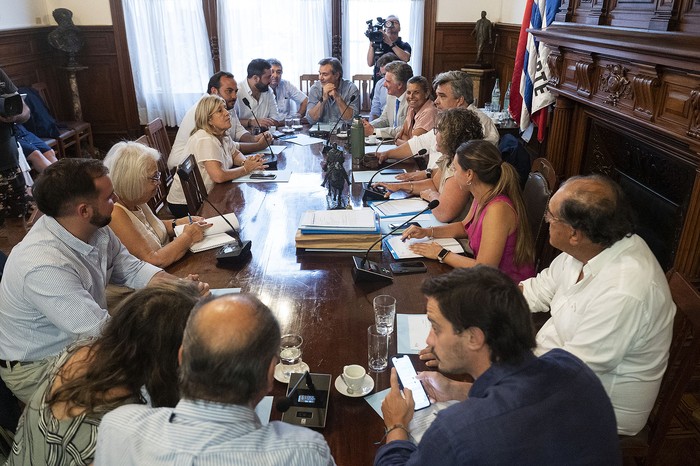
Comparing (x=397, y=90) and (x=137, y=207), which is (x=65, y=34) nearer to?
(x=397, y=90)

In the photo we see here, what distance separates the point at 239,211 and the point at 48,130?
131 inches

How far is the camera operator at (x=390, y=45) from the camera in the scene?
18.9 feet

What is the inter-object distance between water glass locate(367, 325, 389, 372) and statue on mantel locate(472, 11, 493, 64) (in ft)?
16.4

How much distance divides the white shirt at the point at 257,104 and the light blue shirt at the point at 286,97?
17 cm

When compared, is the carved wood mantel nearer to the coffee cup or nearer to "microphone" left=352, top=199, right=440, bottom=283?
"microphone" left=352, top=199, right=440, bottom=283

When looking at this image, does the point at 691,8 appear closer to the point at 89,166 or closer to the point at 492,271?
the point at 492,271

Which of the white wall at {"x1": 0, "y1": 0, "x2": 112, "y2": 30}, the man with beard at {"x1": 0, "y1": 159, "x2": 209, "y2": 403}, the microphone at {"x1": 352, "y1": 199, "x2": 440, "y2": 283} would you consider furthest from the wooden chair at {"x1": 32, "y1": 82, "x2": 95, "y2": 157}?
the microphone at {"x1": 352, "y1": 199, "x2": 440, "y2": 283}

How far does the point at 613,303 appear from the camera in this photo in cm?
141

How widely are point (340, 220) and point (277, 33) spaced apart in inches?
178

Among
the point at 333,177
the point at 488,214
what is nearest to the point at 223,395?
the point at 488,214

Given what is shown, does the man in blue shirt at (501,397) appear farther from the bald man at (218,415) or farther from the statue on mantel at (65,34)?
the statue on mantel at (65,34)

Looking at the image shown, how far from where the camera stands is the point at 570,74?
3.52m

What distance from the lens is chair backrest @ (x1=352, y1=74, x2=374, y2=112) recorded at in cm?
598

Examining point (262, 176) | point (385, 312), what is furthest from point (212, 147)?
point (385, 312)
